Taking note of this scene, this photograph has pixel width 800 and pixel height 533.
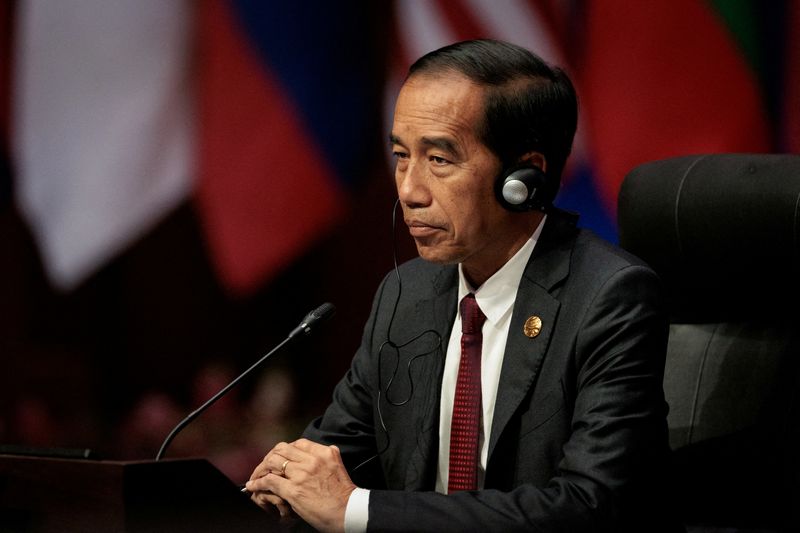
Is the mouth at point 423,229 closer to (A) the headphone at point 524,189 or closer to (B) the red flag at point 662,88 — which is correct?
(A) the headphone at point 524,189

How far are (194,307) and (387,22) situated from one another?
1.01m

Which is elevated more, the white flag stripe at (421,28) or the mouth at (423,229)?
the white flag stripe at (421,28)

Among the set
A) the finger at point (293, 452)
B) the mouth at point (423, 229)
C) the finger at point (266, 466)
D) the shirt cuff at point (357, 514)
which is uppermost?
the mouth at point (423, 229)

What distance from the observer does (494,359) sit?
170 centimetres

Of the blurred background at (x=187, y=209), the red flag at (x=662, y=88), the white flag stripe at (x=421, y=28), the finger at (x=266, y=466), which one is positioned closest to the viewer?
the finger at (x=266, y=466)

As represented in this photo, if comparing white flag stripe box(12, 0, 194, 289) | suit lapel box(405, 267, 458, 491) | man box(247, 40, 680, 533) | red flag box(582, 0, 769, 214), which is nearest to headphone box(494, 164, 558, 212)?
man box(247, 40, 680, 533)

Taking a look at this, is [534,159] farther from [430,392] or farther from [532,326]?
[430,392]

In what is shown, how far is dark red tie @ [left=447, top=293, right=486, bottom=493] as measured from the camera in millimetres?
1646

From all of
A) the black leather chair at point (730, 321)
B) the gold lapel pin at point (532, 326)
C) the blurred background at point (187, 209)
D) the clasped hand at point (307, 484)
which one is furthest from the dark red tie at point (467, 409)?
the blurred background at point (187, 209)

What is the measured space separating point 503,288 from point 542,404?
23 centimetres

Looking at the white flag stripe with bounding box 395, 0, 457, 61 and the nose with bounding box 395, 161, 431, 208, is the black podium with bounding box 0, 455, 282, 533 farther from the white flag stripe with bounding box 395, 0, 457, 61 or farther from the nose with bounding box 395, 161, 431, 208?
the white flag stripe with bounding box 395, 0, 457, 61

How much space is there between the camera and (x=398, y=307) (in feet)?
6.17

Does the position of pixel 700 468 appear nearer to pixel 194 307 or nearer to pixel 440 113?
pixel 440 113

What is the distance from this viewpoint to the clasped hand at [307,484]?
4.70 feet
